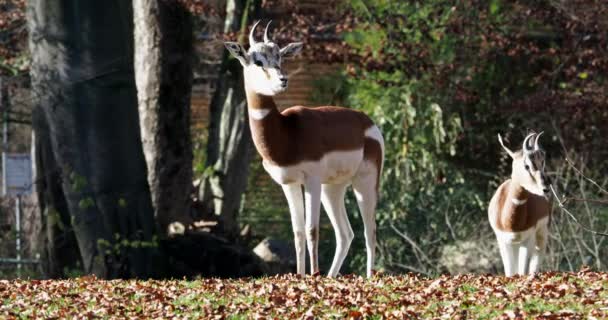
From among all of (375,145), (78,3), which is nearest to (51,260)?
(78,3)

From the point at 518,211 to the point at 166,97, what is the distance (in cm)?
680

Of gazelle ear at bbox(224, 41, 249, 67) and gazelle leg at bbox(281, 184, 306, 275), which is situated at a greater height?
gazelle ear at bbox(224, 41, 249, 67)

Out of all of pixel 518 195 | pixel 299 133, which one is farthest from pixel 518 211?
pixel 299 133

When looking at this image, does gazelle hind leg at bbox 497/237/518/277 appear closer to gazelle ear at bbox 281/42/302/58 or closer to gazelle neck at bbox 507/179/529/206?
gazelle neck at bbox 507/179/529/206

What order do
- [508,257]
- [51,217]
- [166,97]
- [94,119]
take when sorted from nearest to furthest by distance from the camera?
[508,257]
[94,119]
[51,217]
[166,97]

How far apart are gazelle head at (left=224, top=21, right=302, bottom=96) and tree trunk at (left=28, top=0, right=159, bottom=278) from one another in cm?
359

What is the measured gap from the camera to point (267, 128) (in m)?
11.9

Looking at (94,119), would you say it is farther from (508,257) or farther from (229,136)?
(229,136)

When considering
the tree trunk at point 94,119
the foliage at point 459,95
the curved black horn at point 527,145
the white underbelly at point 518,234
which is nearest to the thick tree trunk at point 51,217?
the tree trunk at point 94,119

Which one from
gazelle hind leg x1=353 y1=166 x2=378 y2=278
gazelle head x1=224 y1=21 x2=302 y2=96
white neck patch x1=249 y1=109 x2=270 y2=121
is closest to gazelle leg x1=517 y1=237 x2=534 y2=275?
gazelle hind leg x1=353 y1=166 x2=378 y2=278

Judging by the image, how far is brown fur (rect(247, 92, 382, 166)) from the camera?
1181 centimetres

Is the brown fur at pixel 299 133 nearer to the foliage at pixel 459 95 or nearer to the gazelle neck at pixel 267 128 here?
the gazelle neck at pixel 267 128

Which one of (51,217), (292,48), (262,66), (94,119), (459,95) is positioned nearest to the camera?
(262,66)

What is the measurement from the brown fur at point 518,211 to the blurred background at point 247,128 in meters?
3.85
